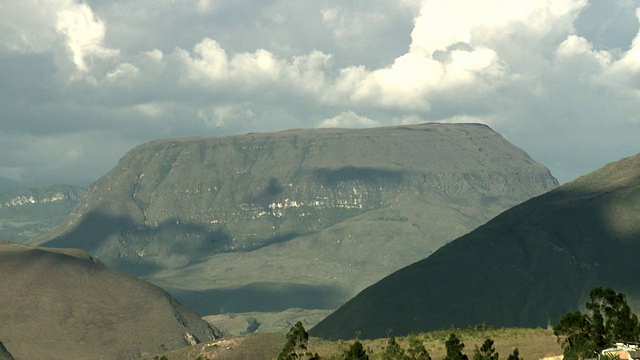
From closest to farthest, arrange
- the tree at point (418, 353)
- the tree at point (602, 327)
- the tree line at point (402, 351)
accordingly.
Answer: the tree at point (602, 327), the tree line at point (402, 351), the tree at point (418, 353)

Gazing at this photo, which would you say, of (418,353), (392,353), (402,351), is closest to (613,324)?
(418,353)

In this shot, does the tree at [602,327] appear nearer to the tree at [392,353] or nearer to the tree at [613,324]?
the tree at [613,324]

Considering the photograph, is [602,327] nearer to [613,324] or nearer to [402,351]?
[613,324]

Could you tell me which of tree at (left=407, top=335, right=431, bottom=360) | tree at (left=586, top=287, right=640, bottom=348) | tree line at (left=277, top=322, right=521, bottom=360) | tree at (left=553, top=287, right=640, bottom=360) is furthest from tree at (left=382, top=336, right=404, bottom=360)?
tree at (left=586, top=287, right=640, bottom=348)

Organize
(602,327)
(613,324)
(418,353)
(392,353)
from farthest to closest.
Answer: (392,353)
(418,353)
(613,324)
(602,327)

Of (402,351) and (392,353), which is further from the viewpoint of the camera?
(402,351)

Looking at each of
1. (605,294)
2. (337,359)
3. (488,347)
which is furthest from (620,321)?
(337,359)

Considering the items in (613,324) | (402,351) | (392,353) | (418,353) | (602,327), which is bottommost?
(602,327)

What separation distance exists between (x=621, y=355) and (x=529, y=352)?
2365 inches

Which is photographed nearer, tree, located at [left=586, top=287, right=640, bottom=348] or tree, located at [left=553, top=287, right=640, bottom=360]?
tree, located at [left=553, top=287, right=640, bottom=360]

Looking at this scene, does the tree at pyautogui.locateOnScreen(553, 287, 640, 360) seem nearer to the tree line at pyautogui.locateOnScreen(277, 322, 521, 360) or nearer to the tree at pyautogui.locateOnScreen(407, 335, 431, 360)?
the tree line at pyautogui.locateOnScreen(277, 322, 521, 360)

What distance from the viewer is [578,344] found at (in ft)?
484

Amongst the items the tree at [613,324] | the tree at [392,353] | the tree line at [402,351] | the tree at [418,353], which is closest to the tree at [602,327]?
the tree at [613,324]

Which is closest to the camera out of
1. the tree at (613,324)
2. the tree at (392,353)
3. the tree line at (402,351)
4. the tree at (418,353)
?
the tree at (613,324)
